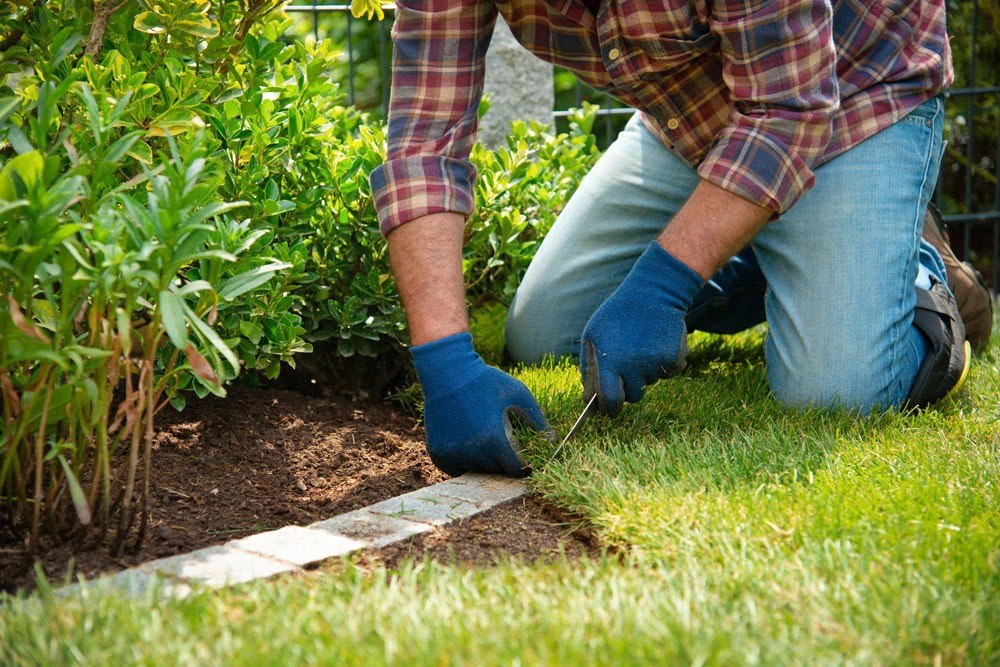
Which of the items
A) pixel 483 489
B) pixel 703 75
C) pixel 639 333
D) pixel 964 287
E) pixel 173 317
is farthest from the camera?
pixel 964 287

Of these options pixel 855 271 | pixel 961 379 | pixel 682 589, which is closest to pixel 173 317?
pixel 682 589

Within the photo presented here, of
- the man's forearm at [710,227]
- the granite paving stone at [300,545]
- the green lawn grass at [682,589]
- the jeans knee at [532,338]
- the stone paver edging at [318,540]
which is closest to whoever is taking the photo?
the green lawn grass at [682,589]

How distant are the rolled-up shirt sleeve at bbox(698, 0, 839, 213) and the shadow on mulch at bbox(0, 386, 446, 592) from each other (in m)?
1.01

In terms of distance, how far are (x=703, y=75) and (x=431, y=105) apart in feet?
2.33

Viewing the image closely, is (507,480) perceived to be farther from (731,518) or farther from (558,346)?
(558,346)

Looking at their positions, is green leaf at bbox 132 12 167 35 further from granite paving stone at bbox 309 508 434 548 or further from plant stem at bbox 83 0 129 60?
granite paving stone at bbox 309 508 434 548

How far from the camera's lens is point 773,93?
2166 mm

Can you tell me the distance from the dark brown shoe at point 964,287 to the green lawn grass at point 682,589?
1.08 m

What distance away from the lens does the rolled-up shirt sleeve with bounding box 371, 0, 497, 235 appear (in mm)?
2242

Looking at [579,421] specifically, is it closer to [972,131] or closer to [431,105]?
[431,105]

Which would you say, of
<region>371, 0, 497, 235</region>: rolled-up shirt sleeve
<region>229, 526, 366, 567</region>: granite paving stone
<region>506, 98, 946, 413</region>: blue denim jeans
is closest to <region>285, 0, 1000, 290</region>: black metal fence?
<region>506, 98, 946, 413</region>: blue denim jeans

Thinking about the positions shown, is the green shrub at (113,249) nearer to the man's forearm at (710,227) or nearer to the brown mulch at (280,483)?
the brown mulch at (280,483)

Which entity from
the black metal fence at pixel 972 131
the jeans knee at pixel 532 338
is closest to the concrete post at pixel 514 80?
the black metal fence at pixel 972 131

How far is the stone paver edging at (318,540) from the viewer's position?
1528 millimetres
